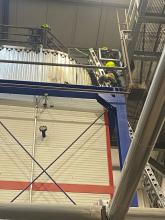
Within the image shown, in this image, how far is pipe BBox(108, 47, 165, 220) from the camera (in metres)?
1.96

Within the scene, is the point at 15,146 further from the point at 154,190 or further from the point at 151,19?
the point at 151,19

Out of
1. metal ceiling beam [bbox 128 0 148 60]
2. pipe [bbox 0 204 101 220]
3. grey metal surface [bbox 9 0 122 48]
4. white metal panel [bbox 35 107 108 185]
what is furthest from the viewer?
grey metal surface [bbox 9 0 122 48]

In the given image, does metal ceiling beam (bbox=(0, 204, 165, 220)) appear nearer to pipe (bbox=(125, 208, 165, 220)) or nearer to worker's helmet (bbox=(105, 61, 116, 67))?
pipe (bbox=(125, 208, 165, 220))

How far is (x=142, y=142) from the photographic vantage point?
2.15m

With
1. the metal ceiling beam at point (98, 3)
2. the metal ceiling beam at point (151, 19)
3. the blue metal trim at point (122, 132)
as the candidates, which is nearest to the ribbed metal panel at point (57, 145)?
the blue metal trim at point (122, 132)

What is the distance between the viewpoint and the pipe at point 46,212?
2.33 meters

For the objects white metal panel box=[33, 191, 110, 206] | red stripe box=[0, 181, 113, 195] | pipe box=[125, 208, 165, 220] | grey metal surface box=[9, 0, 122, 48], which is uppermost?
grey metal surface box=[9, 0, 122, 48]

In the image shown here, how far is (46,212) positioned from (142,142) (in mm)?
693

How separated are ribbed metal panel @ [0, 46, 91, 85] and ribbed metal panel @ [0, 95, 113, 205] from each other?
0.58 metres

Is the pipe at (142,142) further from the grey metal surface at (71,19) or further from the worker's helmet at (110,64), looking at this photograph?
the grey metal surface at (71,19)

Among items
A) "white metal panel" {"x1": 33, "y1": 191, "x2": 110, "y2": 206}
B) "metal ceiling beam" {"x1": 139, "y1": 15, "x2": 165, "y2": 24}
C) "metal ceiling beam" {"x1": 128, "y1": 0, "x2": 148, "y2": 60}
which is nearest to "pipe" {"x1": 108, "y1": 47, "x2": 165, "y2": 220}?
"white metal panel" {"x1": 33, "y1": 191, "x2": 110, "y2": 206}

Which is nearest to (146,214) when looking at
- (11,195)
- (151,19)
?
(11,195)

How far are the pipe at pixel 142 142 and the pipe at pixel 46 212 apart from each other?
0.42 feet

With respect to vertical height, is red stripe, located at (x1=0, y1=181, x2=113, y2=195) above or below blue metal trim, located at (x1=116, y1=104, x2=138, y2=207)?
below
